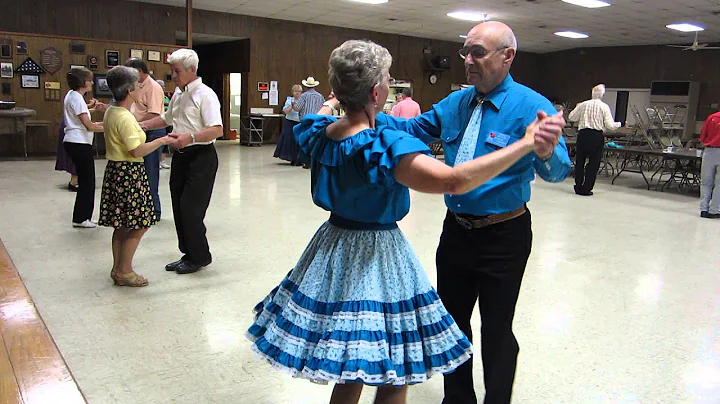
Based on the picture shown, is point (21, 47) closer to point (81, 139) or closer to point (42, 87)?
point (42, 87)

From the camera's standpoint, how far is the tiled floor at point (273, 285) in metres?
2.64

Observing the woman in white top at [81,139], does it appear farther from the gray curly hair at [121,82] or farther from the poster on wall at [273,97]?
the poster on wall at [273,97]

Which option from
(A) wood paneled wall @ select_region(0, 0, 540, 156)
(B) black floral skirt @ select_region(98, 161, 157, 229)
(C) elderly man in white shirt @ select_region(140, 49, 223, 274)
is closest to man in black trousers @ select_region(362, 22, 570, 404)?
(C) elderly man in white shirt @ select_region(140, 49, 223, 274)

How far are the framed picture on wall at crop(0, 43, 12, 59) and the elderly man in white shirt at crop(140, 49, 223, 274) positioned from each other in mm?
8201

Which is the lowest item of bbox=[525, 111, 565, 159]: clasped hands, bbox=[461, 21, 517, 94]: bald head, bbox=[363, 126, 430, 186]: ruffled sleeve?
bbox=[363, 126, 430, 186]: ruffled sleeve

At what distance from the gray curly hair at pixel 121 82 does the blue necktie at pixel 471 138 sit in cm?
241

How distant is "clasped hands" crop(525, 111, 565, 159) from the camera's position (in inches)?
57.2

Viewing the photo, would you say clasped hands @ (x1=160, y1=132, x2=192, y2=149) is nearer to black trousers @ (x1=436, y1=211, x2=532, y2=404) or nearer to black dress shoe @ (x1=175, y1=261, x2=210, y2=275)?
black dress shoe @ (x1=175, y1=261, x2=210, y2=275)

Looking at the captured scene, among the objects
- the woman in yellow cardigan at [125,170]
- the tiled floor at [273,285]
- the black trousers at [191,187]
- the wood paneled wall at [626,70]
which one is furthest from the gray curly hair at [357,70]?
the wood paneled wall at [626,70]

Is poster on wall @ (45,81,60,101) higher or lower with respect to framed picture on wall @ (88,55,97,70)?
lower

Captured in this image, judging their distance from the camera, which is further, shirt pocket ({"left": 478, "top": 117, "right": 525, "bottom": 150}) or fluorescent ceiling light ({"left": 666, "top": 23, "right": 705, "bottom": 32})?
fluorescent ceiling light ({"left": 666, "top": 23, "right": 705, "bottom": 32})

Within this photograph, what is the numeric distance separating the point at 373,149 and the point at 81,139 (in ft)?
15.8

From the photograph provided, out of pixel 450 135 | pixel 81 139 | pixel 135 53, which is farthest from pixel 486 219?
pixel 135 53

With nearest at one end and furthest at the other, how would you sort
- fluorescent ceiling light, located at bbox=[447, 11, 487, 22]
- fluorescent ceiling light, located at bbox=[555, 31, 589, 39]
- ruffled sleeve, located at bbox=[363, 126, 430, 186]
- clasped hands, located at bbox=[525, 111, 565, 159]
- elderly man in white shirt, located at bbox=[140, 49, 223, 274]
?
1. clasped hands, located at bbox=[525, 111, 565, 159]
2. ruffled sleeve, located at bbox=[363, 126, 430, 186]
3. elderly man in white shirt, located at bbox=[140, 49, 223, 274]
4. fluorescent ceiling light, located at bbox=[447, 11, 487, 22]
5. fluorescent ceiling light, located at bbox=[555, 31, 589, 39]
